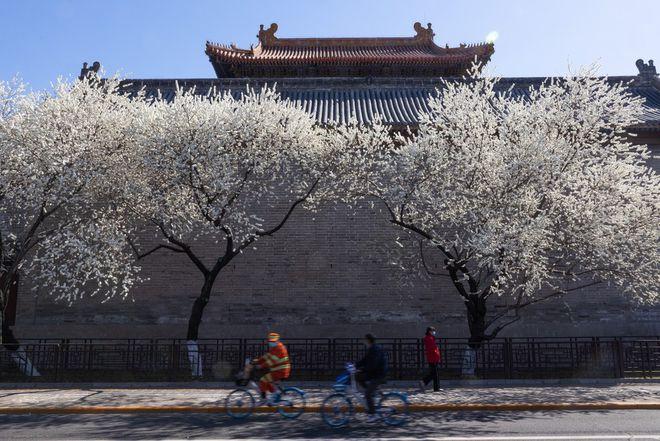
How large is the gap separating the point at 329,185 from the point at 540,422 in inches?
351

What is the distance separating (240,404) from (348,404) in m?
2.02

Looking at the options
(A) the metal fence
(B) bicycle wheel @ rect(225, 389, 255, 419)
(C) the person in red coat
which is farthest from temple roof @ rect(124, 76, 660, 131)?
(B) bicycle wheel @ rect(225, 389, 255, 419)

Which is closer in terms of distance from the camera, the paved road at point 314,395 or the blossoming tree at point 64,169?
the paved road at point 314,395

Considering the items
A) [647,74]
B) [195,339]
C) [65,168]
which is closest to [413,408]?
[195,339]

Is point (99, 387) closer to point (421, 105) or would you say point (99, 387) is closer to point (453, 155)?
point (453, 155)

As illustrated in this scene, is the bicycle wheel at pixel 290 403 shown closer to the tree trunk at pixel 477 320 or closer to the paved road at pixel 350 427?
the paved road at pixel 350 427

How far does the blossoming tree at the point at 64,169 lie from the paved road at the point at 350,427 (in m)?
5.52

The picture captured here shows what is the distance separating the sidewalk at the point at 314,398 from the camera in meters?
10.2

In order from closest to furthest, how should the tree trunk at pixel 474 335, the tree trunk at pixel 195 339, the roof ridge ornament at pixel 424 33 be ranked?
the tree trunk at pixel 195 339 → the tree trunk at pixel 474 335 → the roof ridge ornament at pixel 424 33

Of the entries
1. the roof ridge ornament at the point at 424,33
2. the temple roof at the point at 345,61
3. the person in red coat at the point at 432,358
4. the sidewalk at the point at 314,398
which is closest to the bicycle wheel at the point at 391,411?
the sidewalk at the point at 314,398

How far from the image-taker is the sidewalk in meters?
10.2

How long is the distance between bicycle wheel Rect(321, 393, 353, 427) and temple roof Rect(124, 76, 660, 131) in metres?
14.7

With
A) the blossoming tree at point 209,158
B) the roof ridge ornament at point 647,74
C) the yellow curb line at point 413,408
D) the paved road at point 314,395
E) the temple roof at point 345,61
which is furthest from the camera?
the temple roof at point 345,61

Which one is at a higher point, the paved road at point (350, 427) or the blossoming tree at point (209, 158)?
the blossoming tree at point (209, 158)
